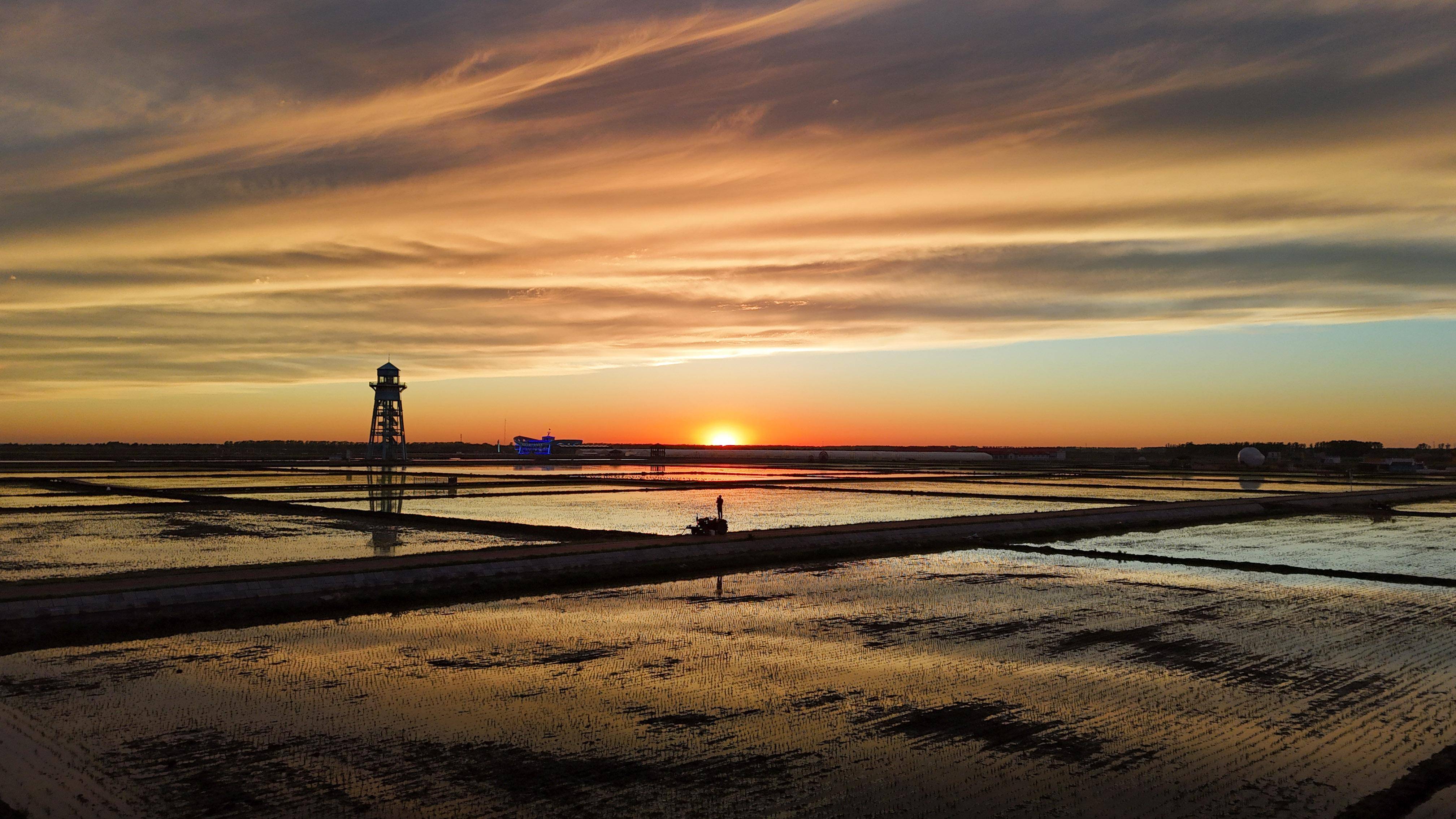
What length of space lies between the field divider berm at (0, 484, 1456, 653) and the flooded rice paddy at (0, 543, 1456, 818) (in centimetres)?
144

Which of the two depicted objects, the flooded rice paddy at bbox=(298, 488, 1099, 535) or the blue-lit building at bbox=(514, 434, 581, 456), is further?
the blue-lit building at bbox=(514, 434, 581, 456)

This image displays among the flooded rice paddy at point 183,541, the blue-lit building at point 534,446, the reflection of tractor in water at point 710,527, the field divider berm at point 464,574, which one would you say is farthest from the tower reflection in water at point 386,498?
the blue-lit building at point 534,446

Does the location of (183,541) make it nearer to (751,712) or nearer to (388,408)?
(751,712)

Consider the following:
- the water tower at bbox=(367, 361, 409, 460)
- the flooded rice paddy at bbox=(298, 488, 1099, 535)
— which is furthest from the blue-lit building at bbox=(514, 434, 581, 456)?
the flooded rice paddy at bbox=(298, 488, 1099, 535)

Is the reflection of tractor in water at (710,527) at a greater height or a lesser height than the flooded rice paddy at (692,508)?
greater

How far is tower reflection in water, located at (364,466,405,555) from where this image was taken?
30.7 metres

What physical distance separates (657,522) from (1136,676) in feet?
85.0

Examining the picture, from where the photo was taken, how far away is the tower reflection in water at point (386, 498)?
30.7 m

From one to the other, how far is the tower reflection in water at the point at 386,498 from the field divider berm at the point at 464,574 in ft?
9.50

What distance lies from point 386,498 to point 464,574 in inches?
1228

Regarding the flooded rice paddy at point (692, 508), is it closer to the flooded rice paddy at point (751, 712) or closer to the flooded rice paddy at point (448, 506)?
the flooded rice paddy at point (448, 506)

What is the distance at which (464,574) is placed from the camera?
23094 mm

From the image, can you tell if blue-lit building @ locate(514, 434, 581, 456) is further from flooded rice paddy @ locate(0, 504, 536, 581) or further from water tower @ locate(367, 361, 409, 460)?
flooded rice paddy @ locate(0, 504, 536, 581)

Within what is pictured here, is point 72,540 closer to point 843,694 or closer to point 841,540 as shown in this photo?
point 841,540
